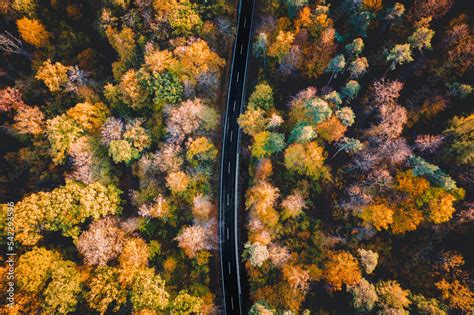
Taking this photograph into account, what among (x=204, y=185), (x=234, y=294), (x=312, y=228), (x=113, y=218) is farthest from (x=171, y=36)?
(x=234, y=294)

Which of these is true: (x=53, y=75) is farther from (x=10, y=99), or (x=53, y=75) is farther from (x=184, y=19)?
(x=184, y=19)

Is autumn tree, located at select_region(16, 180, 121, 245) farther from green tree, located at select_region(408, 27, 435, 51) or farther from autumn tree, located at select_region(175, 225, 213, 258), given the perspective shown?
green tree, located at select_region(408, 27, 435, 51)

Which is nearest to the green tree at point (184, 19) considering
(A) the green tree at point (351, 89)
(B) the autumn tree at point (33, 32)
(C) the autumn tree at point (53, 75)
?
(C) the autumn tree at point (53, 75)

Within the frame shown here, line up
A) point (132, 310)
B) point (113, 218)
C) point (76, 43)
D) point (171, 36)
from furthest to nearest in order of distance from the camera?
1. point (76, 43)
2. point (171, 36)
3. point (113, 218)
4. point (132, 310)

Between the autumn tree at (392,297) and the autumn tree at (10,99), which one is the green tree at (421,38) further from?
the autumn tree at (10,99)

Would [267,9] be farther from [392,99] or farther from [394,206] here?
[394,206]

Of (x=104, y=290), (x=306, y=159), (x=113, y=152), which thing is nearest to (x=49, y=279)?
(x=104, y=290)
